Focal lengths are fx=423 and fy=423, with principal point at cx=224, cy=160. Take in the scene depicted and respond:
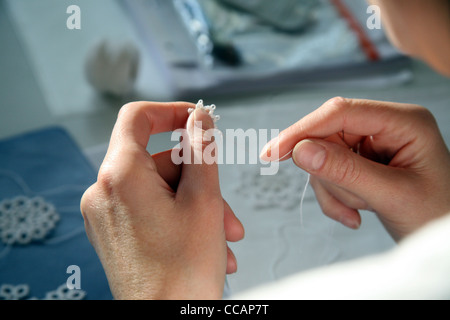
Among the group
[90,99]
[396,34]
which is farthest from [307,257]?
[90,99]

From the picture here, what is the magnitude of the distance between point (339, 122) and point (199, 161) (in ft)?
0.67

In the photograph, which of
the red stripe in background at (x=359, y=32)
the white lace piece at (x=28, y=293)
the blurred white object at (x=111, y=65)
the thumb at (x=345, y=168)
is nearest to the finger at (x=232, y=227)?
the thumb at (x=345, y=168)

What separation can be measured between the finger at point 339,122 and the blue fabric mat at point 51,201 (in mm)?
310

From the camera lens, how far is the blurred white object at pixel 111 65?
0.88 metres

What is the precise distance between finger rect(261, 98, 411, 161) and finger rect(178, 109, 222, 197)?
0.10m

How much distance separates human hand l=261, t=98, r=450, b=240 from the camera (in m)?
0.53

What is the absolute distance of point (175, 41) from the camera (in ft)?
3.42

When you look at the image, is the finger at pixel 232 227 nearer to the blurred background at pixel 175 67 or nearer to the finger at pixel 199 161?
the finger at pixel 199 161

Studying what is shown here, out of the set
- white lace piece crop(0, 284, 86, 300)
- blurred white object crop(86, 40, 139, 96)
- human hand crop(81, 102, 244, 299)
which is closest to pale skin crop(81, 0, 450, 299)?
human hand crop(81, 102, 244, 299)
